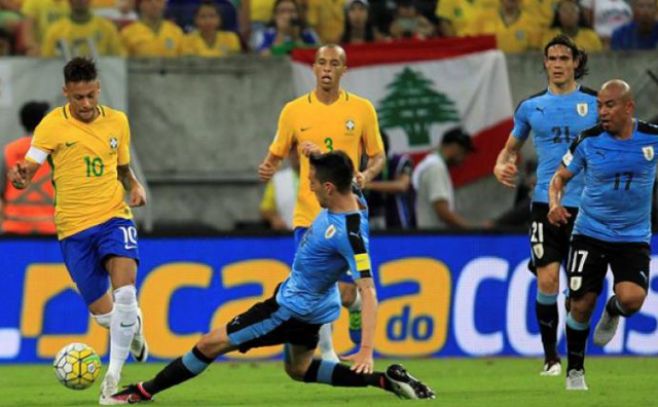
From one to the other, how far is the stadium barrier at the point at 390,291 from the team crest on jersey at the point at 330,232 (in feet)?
19.3

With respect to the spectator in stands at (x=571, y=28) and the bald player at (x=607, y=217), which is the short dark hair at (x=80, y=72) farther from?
the spectator in stands at (x=571, y=28)

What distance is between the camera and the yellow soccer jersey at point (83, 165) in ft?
42.5

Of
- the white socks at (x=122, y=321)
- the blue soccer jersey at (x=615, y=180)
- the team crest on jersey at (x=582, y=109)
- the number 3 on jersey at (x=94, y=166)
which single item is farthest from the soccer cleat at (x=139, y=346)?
the team crest on jersey at (x=582, y=109)

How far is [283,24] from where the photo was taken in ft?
65.5

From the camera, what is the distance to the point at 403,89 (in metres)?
19.5

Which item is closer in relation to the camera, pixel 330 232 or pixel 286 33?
pixel 330 232

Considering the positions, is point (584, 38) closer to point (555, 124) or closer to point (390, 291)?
point (390, 291)

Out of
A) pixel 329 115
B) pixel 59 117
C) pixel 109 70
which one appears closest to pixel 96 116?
pixel 59 117

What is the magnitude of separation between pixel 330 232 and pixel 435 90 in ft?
27.9

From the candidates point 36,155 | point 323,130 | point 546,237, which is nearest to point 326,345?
point 323,130

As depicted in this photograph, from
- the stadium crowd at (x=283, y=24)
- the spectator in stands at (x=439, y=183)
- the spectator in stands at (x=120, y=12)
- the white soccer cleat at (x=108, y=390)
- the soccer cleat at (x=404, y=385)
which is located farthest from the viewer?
the spectator in stands at (x=120, y=12)

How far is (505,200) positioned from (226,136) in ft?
10.7

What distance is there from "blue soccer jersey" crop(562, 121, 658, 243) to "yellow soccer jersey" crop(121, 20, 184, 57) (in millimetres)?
8303

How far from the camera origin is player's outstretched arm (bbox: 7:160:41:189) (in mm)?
12602
